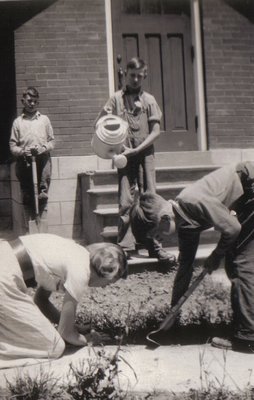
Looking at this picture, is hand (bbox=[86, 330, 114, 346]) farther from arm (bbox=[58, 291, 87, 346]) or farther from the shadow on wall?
the shadow on wall

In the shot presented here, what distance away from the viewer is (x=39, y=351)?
3.63 metres

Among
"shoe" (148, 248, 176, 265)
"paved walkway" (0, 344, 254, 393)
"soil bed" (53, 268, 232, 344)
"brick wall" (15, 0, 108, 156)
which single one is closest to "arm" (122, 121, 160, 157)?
"shoe" (148, 248, 176, 265)

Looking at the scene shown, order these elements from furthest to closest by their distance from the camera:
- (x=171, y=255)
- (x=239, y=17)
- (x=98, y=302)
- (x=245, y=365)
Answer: (x=239, y=17) → (x=171, y=255) → (x=98, y=302) → (x=245, y=365)

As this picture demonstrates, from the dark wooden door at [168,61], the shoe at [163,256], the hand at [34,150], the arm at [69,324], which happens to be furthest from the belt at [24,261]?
the dark wooden door at [168,61]

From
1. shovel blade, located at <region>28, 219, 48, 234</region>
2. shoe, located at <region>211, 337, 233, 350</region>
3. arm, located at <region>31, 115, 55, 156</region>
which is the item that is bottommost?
shoe, located at <region>211, 337, 233, 350</region>

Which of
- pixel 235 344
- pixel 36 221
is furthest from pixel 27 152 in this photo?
pixel 235 344

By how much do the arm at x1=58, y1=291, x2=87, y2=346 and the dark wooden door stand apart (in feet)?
15.9

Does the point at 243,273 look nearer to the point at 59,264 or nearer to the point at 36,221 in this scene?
the point at 59,264

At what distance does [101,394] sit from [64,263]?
1129 mm

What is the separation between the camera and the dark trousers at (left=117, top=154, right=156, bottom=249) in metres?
5.76

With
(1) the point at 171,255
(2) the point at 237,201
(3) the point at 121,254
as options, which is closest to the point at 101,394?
(3) the point at 121,254

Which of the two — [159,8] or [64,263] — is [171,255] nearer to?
[64,263]

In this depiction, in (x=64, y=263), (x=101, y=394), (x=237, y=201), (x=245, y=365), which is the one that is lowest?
(x=245, y=365)

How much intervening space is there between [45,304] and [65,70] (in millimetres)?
4379
